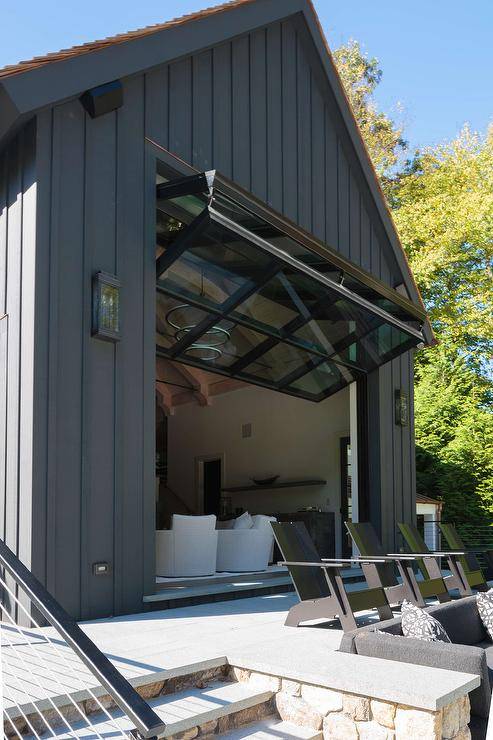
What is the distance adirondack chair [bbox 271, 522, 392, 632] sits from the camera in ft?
19.1

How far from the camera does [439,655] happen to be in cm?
415

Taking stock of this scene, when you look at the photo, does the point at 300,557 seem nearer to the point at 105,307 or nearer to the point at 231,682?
the point at 231,682

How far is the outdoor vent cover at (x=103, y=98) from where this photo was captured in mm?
6430

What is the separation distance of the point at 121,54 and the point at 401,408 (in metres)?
6.74

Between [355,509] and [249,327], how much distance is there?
12.0ft

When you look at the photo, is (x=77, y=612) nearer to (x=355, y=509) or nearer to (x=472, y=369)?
(x=355, y=509)

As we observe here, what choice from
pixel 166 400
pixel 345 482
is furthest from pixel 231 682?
pixel 166 400

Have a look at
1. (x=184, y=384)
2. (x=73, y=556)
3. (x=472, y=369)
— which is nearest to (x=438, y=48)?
(x=472, y=369)

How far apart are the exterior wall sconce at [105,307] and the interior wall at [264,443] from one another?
6066 mm

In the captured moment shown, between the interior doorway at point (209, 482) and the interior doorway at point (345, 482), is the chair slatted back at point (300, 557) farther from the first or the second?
the interior doorway at point (209, 482)

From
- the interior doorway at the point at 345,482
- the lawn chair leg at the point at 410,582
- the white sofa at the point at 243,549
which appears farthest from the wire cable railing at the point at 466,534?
the lawn chair leg at the point at 410,582

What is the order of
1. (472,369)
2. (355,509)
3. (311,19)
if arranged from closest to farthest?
(311,19) < (355,509) < (472,369)

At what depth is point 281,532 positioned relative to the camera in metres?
6.39

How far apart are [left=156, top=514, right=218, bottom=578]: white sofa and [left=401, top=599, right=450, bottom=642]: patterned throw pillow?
3.73m
